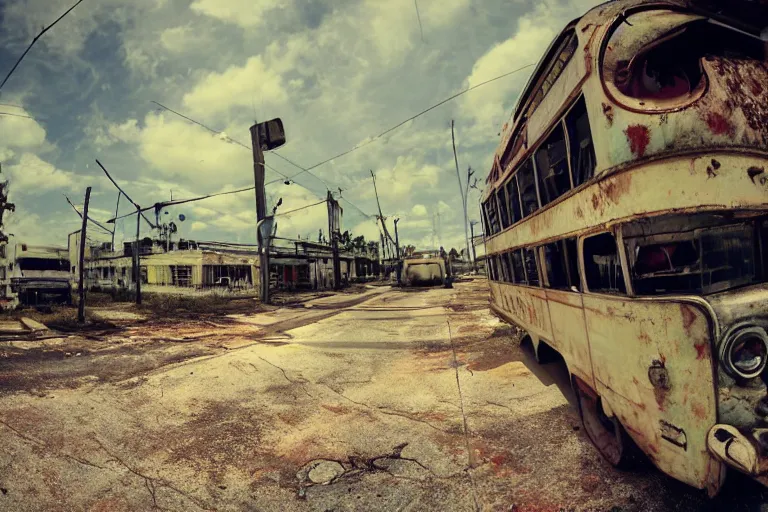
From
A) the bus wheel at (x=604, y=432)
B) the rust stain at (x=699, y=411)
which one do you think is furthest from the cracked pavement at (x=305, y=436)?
the rust stain at (x=699, y=411)

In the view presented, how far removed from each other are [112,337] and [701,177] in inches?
477

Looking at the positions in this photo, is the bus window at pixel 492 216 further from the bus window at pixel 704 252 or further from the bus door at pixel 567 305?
the bus window at pixel 704 252

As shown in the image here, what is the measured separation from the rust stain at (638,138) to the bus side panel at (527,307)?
8.30ft

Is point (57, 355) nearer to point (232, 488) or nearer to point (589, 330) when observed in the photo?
point (232, 488)

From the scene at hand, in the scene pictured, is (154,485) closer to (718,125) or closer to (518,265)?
(718,125)

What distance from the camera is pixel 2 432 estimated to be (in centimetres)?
426

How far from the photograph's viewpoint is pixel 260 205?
2217 centimetres

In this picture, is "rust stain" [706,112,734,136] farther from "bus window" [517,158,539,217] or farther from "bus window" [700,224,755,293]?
"bus window" [517,158,539,217]

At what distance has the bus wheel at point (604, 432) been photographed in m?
3.19

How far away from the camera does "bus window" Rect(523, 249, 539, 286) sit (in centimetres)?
529

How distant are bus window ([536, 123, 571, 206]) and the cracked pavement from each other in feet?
8.43

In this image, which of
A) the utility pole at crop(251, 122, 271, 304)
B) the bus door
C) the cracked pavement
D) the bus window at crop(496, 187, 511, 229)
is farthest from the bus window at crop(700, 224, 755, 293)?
the utility pole at crop(251, 122, 271, 304)

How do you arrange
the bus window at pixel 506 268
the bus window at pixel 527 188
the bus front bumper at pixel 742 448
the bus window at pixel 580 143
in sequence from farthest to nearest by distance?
the bus window at pixel 506 268 → the bus window at pixel 527 188 → the bus window at pixel 580 143 → the bus front bumper at pixel 742 448

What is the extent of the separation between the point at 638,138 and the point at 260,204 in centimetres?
2149
